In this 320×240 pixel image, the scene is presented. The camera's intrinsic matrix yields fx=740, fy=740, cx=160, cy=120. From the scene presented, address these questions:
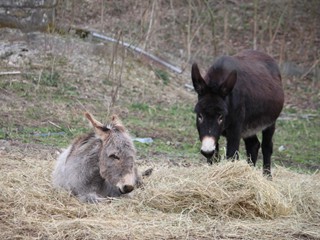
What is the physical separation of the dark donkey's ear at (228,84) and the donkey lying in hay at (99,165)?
5.27ft

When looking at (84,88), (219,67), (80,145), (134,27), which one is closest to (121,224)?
(80,145)

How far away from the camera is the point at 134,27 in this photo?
21.8m

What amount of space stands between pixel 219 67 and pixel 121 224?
3.28 meters

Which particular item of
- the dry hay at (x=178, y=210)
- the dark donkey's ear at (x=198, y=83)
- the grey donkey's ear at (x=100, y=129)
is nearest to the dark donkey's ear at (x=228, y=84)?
the dark donkey's ear at (x=198, y=83)

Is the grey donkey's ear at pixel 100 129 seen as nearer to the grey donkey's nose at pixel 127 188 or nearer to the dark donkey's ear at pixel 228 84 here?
the grey donkey's nose at pixel 127 188

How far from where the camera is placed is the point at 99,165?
7711mm

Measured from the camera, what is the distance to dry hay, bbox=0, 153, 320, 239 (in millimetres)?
6695

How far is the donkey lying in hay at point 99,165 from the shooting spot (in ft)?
24.7

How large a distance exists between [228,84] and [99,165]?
213 cm

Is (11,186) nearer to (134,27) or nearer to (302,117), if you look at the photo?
(302,117)

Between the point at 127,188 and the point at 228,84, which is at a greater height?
the point at 228,84

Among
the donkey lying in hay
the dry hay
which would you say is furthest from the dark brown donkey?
the donkey lying in hay

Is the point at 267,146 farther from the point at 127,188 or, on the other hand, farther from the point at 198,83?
the point at 127,188

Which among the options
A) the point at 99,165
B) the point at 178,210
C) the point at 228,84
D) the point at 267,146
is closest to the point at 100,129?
the point at 99,165
